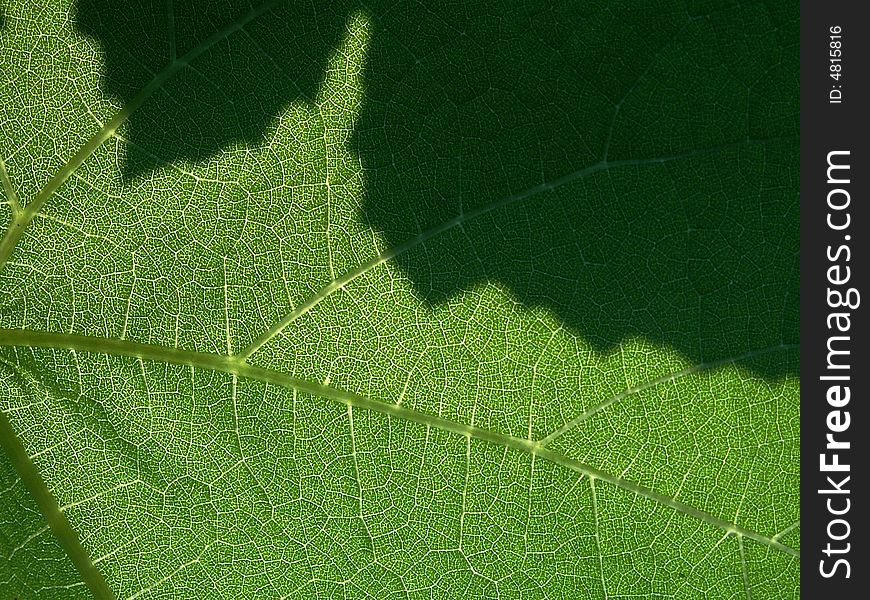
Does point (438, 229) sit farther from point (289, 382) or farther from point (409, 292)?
point (289, 382)

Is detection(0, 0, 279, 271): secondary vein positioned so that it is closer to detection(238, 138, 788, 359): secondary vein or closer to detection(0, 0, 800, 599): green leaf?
detection(0, 0, 800, 599): green leaf

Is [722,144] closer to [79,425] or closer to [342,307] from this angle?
[342,307]

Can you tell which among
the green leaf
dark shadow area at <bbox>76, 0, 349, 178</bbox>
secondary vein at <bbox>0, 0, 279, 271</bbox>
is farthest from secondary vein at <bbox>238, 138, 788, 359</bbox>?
secondary vein at <bbox>0, 0, 279, 271</bbox>

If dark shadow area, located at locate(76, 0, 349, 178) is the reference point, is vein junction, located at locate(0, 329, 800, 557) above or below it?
below

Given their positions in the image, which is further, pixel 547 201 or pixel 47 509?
pixel 47 509

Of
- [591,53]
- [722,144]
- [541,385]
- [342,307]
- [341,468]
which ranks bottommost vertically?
[341,468]

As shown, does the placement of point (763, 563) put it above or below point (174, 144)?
below

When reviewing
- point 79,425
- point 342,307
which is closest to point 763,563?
point 342,307

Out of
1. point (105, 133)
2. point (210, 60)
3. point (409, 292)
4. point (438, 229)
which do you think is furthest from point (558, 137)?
point (105, 133)
